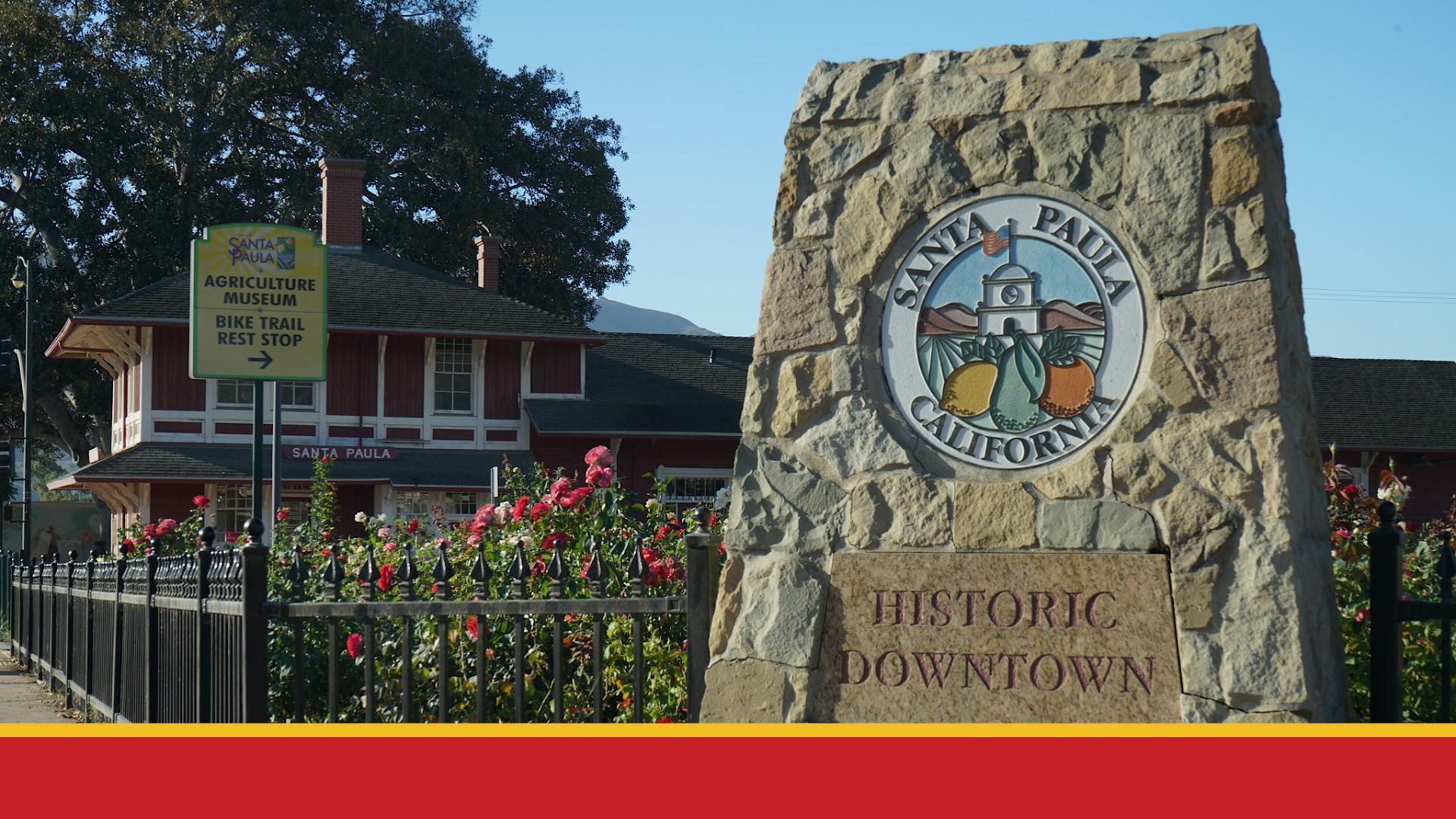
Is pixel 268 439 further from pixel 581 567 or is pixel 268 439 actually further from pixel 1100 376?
pixel 1100 376

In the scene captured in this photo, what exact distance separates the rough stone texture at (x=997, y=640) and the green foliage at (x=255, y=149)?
3044cm

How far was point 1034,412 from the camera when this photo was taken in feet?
13.9

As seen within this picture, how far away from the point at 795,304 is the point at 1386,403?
108 feet

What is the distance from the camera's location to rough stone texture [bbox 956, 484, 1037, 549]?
13.8 ft

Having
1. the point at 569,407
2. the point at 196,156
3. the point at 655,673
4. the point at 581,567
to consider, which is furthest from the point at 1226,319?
the point at 196,156

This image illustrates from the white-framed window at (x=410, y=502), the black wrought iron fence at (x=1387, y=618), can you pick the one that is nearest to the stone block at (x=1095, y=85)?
the black wrought iron fence at (x=1387, y=618)

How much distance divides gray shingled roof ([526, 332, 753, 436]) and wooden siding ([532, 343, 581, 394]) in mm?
351

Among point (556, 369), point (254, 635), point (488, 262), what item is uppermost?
point (488, 262)

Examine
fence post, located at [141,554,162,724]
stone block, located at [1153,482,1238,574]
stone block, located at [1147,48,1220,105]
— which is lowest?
fence post, located at [141,554,162,724]

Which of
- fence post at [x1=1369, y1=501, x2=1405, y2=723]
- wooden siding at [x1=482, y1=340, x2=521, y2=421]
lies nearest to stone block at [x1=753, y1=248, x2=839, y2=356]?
fence post at [x1=1369, y1=501, x2=1405, y2=723]

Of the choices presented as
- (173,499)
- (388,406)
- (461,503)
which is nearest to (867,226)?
(461,503)

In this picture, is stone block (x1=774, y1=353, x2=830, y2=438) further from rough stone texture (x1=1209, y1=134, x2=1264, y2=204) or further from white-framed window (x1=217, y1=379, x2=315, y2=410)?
white-framed window (x1=217, y1=379, x2=315, y2=410)

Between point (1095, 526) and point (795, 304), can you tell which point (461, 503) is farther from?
point (1095, 526)

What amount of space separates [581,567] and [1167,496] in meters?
3.08
